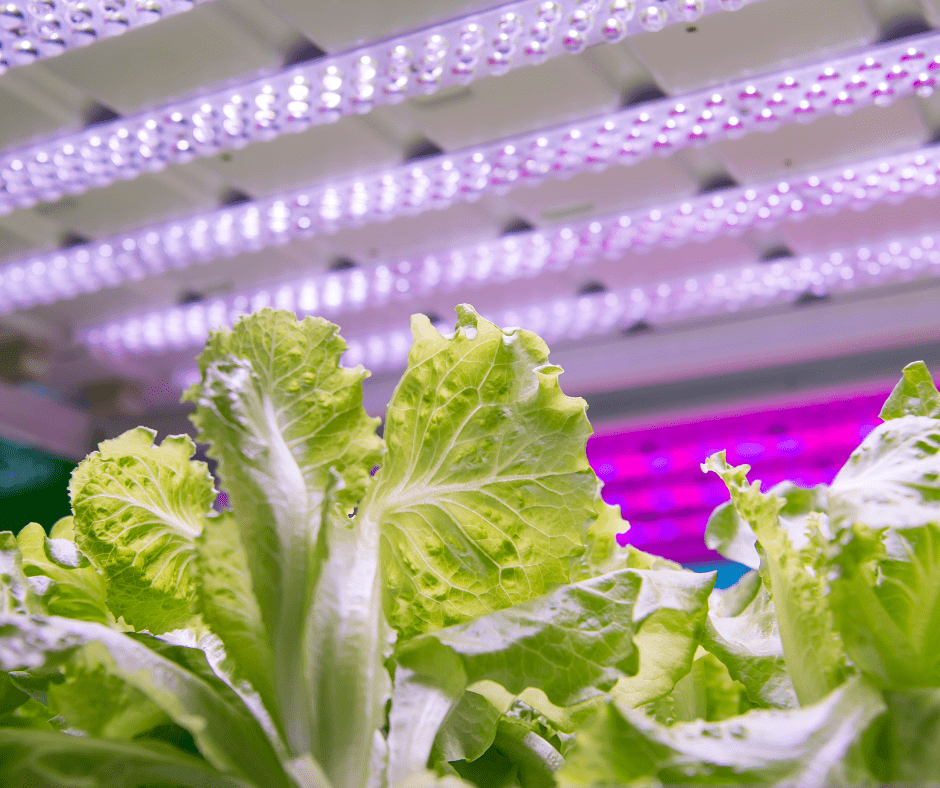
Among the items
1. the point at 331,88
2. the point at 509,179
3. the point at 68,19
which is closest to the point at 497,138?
the point at 509,179

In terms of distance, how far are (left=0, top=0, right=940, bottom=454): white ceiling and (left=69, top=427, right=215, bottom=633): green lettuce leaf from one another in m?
1.83

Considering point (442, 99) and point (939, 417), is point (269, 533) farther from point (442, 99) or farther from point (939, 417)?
point (442, 99)

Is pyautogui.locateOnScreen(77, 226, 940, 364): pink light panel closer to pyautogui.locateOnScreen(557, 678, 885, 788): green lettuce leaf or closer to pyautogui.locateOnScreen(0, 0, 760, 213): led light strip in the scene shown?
pyautogui.locateOnScreen(0, 0, 760, 213): led light strip

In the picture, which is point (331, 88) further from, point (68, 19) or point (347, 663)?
point (347, 663)

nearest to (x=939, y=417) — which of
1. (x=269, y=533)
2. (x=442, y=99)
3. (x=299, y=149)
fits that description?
(x=269, y=533)

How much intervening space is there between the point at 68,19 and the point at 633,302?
204cm

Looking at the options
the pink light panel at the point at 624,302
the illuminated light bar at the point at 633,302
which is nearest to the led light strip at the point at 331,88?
the illuminated light bar at the point at 633,302

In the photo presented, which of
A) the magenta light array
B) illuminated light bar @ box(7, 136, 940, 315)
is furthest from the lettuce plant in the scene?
the magenta light array

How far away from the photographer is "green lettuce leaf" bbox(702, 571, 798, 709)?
31cm

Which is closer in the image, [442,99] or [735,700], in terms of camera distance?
[735,700]

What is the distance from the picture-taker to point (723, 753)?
Result: 22cm

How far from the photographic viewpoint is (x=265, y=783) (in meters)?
0.26

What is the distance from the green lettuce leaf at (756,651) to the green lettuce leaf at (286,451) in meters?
0.13

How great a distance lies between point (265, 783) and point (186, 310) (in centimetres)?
332
